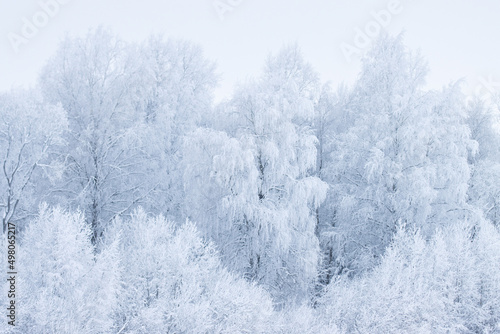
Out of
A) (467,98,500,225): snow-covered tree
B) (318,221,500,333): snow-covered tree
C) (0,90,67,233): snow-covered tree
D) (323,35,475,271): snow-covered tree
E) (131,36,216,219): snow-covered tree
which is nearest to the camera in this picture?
(318,221,500,333): snow-covered tree

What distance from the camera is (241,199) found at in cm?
1214

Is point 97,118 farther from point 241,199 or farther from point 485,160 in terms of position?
point 485,160

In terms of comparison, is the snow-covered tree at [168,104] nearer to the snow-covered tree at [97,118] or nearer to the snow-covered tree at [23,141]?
the snow-covered tree at [97,118]

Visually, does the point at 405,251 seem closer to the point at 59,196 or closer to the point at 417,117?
the point at 417,117

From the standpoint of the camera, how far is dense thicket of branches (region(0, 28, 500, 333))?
32.6 feet

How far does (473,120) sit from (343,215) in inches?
405

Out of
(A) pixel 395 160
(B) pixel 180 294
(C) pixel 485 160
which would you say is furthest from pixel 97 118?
(C) pixel 485 160

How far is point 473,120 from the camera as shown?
20.1 metres

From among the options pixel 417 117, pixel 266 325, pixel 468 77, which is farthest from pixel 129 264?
pixel 468 77

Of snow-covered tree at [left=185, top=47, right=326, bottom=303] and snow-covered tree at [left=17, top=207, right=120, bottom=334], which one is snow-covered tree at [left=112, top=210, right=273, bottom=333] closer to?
snow-covered tree at [left=17, top=207, right=120, bottom=334]

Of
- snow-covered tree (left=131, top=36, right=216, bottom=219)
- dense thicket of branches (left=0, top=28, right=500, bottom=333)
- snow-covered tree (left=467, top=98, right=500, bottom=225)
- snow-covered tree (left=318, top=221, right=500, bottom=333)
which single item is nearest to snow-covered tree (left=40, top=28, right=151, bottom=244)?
dense thicket of branches (left=0, top=28, right=500, bottom=333)

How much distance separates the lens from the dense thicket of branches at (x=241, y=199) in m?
9.95

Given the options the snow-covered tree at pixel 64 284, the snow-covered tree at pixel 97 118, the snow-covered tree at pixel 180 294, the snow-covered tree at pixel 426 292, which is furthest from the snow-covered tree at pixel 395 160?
the snow-covered tree at pixel 64 284

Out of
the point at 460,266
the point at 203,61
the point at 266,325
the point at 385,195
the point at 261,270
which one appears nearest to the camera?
the point at 266,325
